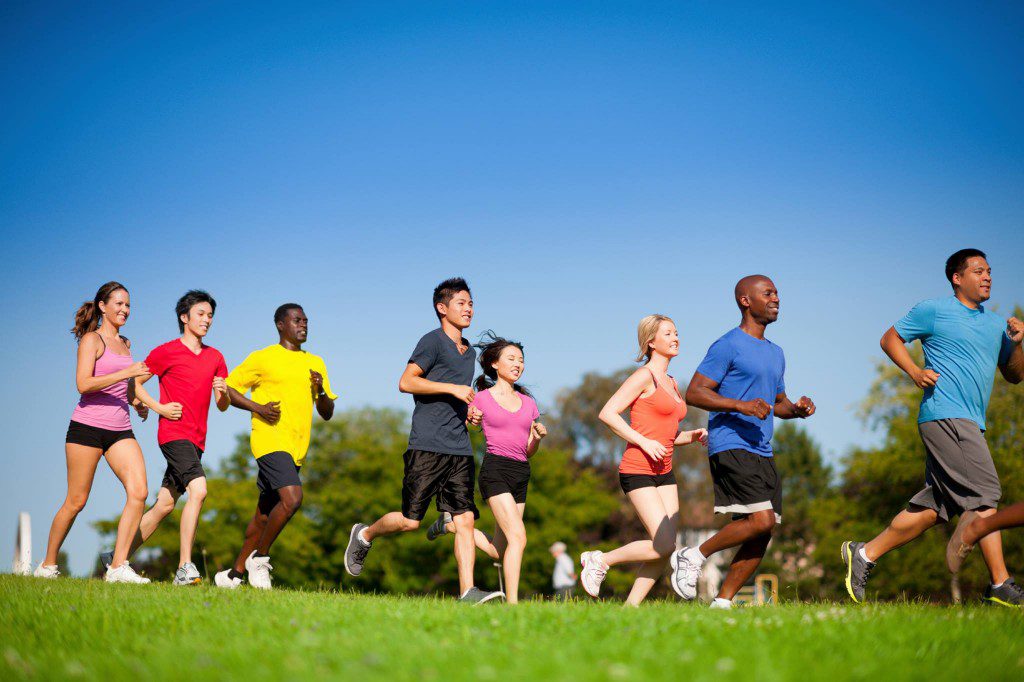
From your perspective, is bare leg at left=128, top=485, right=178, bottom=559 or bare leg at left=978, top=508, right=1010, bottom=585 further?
bare leg at left=128, top=485, right=178, bottom=559

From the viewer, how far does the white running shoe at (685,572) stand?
8375 millimetres

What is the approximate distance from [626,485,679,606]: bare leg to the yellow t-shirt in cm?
401

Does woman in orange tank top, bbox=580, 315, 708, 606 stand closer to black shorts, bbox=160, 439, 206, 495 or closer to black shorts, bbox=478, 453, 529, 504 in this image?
black shorts, bbox=478, 453, 529, 504

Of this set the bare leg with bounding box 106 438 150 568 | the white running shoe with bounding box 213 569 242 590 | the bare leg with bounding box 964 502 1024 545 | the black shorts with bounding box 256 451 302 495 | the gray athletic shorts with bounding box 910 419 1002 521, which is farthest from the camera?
the white running shoe with bounding box 213 569 242 590

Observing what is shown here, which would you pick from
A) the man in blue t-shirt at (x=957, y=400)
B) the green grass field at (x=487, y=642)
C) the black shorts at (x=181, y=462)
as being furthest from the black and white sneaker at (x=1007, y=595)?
the black shorts at (x=181, y=462)

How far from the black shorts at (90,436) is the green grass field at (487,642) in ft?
10.4

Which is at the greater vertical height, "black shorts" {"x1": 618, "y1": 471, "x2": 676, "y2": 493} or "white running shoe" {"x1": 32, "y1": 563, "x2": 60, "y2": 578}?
"black shorts" {"x1": 618, "y1": 471, "x2": 676, "y2": 493}

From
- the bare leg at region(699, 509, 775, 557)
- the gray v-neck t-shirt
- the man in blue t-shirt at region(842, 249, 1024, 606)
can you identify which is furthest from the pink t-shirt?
the man in blue t-shirt at region(842, 249, 1024, 606)

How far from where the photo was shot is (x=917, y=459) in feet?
138

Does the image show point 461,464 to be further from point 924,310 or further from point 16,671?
point 16,671

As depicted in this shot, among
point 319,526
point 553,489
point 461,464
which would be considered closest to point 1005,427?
point 553,489

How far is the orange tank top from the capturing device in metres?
9.00

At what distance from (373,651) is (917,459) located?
137ft

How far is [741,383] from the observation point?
875cm
